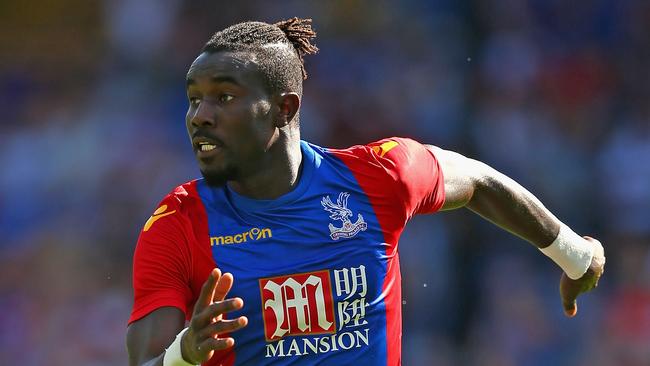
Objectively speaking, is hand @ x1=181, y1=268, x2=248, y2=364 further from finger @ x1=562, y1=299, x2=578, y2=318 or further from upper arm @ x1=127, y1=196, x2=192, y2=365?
finger @ x1=562, y1=299, x2=578, y2=318

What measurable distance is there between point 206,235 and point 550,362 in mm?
5900

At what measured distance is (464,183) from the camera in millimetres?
5258

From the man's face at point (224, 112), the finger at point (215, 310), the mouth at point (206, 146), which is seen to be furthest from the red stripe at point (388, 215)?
the finger at point (215, 310)

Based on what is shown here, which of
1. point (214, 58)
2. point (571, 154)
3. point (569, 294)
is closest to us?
point (214, 58)

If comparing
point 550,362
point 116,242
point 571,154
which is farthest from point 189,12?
point 550,362

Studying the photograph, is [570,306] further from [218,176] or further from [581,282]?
[218,176]

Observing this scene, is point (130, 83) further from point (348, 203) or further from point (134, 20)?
point (348, 203)

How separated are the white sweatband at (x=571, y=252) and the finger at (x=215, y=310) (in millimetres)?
2229

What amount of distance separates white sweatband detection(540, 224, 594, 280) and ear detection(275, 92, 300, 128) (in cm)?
149

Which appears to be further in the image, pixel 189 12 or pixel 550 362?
pixel 189 12

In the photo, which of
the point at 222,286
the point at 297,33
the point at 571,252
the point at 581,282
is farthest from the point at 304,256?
the point at 581,282

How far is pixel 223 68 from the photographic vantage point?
4.63 metres

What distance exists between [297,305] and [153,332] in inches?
23.7

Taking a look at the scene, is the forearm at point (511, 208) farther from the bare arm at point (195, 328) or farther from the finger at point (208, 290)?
the finger at point (208, 290)
